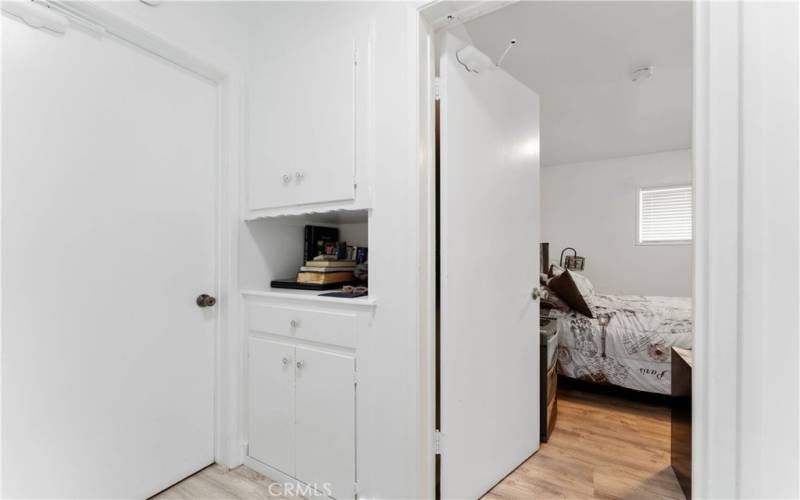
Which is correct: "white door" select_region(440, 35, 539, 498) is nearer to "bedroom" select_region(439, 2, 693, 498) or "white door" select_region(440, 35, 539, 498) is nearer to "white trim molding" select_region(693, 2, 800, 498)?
"bedroom" select_region(439, 2, 693, 498)

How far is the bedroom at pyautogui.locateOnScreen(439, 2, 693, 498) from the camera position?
1658 millimetres

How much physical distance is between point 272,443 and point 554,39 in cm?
268

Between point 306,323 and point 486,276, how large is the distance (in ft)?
2.70

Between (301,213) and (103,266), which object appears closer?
(103,266)

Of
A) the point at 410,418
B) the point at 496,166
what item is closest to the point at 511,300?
the point at 496,166

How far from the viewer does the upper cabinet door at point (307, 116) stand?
1455 mm

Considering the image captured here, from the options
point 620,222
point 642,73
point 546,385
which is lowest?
point 546,385

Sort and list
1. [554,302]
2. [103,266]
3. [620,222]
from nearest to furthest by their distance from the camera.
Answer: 1. [103,266]
2. [554,302]
3. [620,222]

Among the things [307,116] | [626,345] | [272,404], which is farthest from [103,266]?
[626,345]

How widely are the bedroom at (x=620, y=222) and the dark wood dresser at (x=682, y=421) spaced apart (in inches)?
0.5

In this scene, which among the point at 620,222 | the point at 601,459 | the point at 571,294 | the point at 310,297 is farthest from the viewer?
the point at 620,222

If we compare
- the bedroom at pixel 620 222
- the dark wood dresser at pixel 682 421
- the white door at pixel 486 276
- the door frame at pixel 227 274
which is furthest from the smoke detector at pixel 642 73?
the door frame at pixel 227 274

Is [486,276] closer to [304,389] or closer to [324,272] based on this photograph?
[324,272]

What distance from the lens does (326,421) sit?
4.92 ft
